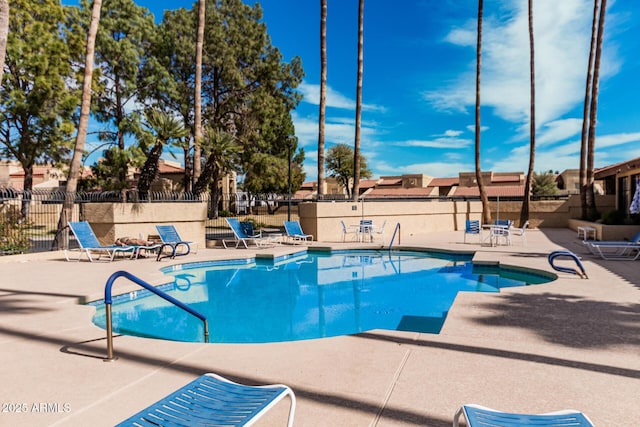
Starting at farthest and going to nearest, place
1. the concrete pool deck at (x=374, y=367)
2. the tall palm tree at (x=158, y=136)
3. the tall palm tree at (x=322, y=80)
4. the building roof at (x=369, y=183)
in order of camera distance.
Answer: the building roof at (x=369, y=183) < the tall palm tree at (x=322, y=80) < the tall palm tree at (x=158, y=136) < the concrete pool deck at (x=374, y=367)

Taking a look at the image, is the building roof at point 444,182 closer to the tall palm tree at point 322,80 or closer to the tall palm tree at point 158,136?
the tall palm tree at point 322,80

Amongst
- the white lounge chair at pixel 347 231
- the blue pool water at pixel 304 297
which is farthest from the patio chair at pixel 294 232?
the blue pool water at pixel 304 297

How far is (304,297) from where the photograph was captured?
8953 mm

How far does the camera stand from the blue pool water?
6.73 meters

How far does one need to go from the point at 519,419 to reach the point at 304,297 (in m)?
7.00

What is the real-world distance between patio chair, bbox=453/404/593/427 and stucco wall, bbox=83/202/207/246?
42.5 ft

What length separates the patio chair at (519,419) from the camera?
2.06 m

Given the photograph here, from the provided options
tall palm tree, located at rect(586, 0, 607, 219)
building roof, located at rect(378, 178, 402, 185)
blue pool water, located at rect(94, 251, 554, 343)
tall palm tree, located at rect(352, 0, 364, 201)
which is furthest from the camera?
building roof, located at rect(378, 178, 402, 185)

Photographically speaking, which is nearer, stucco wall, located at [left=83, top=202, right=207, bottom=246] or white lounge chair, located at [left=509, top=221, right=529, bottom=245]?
stucco wall, located at [left=83, top=202, right=207, bottom=246]

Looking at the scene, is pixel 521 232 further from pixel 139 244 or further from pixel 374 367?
pixel 374 367

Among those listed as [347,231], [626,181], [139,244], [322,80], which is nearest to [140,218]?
[139,244]

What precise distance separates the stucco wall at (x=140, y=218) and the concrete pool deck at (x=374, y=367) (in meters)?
6.80

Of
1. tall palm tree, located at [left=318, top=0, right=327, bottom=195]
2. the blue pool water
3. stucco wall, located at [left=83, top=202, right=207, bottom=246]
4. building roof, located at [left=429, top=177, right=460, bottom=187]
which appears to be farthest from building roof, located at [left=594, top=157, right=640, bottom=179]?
building roof, located at [left=429, top=177, right=460, bottom=187]

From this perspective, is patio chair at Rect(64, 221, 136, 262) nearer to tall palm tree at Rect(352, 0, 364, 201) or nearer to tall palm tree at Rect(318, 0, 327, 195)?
tall palm tree at Rect(318, 0, 327, 195)
